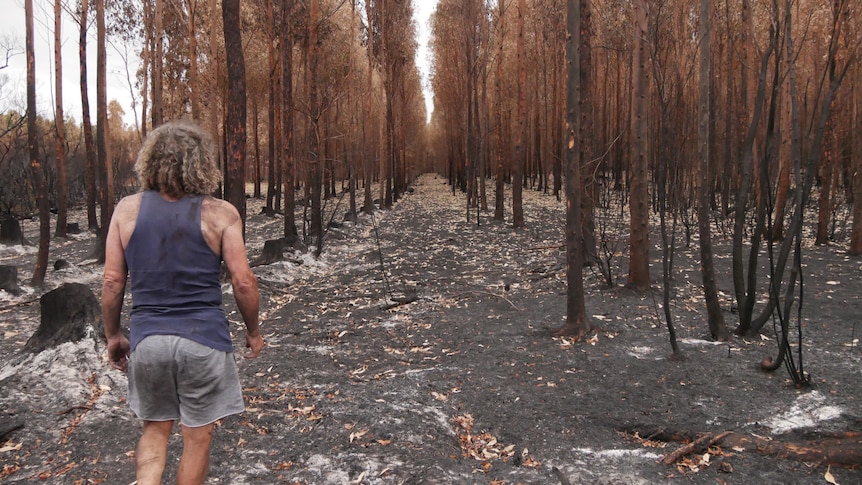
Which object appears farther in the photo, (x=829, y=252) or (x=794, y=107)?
(x=829, y=252)

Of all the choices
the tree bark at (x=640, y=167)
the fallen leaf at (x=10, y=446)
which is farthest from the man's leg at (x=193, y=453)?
the tree bark at (x=640, y=167)

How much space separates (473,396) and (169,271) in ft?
8.47

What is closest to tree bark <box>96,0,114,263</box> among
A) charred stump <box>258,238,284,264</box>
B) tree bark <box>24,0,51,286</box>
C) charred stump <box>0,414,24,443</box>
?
tree bark <box>24,0,51,286</box>

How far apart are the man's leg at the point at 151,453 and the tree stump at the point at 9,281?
23.4 ft

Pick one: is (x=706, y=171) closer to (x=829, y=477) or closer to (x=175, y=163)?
(x=829, y=477)

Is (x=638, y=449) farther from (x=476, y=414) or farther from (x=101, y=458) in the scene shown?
(x=101, y=458)

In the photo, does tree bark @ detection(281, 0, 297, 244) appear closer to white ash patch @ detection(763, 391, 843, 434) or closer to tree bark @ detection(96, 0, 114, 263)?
tree bark @ detection(96, 0, 114, 263)

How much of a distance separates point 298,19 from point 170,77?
649 centimetres

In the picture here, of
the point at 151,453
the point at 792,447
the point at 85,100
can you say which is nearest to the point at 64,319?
the point at 151,453

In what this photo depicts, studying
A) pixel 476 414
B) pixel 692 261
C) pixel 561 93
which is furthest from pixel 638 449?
pixel 561 93

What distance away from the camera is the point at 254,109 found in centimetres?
2261

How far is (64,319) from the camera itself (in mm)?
4332

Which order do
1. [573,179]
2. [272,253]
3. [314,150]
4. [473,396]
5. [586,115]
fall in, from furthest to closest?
1. [314,150]
2. [272,253]
3. [586,115]
4. [573,179]
5. [473,396]

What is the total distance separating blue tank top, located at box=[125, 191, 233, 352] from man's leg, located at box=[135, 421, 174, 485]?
1.10 feet
